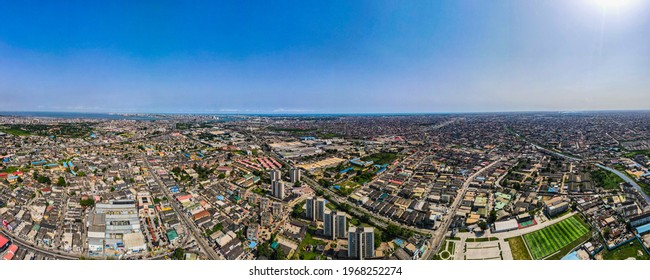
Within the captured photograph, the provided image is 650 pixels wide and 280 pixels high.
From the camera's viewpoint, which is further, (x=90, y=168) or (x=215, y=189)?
(x=90, y=168)

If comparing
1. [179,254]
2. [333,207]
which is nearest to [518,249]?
[333,207]

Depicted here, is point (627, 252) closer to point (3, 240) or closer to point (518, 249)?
point (518, 249)

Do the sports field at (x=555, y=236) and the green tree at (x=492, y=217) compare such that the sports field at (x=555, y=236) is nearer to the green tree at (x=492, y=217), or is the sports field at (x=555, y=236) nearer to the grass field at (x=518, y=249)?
the grass field at (x=518, y=249)

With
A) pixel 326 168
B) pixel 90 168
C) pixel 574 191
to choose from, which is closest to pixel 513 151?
pixel 574 191

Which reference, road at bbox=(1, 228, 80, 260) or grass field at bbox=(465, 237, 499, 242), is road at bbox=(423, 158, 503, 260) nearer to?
grass field at bbox=(465, 237, 499, 242)

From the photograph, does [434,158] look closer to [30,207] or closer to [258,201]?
[258,201]

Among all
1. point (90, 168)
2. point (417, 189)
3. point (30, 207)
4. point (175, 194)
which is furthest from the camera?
point (90, 168)

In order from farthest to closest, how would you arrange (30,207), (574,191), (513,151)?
(513,151)
(574,191)
(30,207)
